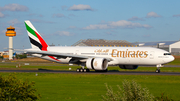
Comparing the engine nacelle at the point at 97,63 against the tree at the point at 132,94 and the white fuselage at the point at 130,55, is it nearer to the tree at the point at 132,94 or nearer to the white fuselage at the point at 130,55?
the white fuselage at the point at 130,55

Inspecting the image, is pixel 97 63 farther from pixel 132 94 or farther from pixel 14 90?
pixel 132 94

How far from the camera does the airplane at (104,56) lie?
3925cm

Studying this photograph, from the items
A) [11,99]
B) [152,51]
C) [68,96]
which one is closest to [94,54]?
[152,51]

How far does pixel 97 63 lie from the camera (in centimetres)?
3856

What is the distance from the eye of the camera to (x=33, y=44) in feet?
154

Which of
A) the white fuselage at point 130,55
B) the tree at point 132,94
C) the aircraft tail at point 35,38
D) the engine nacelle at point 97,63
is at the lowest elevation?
the tree at point 132,94

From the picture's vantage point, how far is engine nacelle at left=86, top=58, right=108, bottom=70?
Answer: 3844cm

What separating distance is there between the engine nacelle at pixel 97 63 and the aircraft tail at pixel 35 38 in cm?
1122

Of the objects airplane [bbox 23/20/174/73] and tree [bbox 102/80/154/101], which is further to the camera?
airplane [bbox 23/20/174/73]

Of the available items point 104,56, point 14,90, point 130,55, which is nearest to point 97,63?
point 104,56

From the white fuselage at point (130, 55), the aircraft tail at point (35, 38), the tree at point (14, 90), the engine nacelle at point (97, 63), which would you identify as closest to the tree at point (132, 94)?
the tree at point (14, 90)

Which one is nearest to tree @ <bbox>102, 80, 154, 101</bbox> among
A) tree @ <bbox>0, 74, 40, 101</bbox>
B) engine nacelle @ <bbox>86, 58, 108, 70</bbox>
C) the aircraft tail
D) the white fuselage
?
tree @ <bbox>0, 74, 40, 101</bbox>

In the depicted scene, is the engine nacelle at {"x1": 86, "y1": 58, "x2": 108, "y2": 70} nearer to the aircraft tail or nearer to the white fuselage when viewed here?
the white fuselage

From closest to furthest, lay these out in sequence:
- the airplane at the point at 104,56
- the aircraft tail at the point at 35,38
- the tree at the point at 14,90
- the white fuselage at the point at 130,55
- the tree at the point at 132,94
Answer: the tree at the point at 132,94
the tree at the point at 14,90
the airplane at the point at 104,56
the white fuselage at the point at 130,55
the aircraft tail at the point at 35,38
